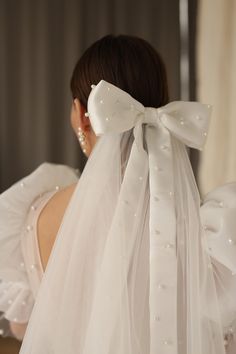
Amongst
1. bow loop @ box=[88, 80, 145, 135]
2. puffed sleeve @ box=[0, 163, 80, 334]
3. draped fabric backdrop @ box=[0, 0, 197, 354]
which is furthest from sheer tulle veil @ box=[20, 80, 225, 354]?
draped fabric backdrop @ box=[0, 0, 197, 354]

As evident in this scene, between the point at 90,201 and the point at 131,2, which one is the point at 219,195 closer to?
the point at 90,201

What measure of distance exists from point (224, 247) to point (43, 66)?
1.23 metres

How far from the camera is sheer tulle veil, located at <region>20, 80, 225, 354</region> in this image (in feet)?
2.54

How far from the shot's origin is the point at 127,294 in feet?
2.54

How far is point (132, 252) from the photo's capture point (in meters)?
0.80

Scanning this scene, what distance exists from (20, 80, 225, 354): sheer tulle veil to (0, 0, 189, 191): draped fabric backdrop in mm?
1020

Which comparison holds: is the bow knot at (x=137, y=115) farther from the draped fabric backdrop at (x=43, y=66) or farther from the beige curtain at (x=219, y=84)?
the draped fabric backdrop at (x=43, y=66)

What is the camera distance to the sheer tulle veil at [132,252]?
77 centimetres

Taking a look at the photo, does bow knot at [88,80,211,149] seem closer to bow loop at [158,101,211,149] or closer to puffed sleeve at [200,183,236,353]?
bow loop at [158,101,211,149]

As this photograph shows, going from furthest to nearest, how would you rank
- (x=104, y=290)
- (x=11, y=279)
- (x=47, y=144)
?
(x=47, y=144)
(x=11, y=279)
(x=104, y=290)

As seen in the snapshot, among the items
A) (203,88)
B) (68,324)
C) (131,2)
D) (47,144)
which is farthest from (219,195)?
(131,2)

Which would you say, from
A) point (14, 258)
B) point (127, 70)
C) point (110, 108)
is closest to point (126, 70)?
point (127, 70)

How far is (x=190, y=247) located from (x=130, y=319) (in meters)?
0.16

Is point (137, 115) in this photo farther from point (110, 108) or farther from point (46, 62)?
point (46, 62)
